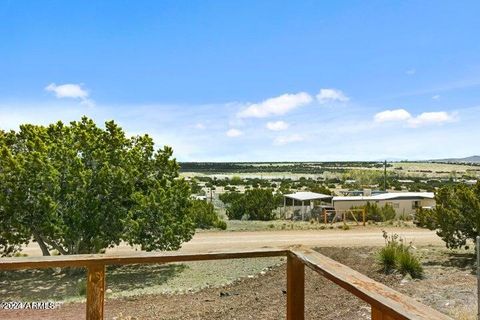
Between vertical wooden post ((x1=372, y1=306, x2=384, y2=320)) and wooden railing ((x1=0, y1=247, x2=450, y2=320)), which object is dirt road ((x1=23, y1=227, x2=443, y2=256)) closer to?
wooden railing ((x1=0, y1=247, x2=450, y2=320))

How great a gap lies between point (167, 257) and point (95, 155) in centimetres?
1109

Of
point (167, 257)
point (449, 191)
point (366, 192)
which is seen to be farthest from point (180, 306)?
point (366, 192)

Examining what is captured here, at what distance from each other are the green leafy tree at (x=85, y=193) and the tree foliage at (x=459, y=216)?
7395 mm

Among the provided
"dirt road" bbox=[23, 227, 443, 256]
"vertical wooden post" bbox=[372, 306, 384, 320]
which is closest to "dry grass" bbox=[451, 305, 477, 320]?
"vertical wooden post" bbox=[372, 306, 384, 320]

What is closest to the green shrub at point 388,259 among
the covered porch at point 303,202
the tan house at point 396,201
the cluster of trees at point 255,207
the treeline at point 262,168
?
the covered porch at point 303,202

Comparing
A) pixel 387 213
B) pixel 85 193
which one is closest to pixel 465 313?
pixel 85 193

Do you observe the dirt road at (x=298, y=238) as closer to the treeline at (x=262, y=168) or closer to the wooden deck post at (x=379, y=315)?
the wooden deck post at (x=379, y=315)

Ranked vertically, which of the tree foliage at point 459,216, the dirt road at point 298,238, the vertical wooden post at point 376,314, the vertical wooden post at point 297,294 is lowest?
the dirt road at point 298,238

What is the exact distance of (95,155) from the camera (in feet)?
44.1

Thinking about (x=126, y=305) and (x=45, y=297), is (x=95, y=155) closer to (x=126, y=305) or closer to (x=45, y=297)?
(x=45, y=297)

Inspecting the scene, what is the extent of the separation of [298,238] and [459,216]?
7751 millimetres

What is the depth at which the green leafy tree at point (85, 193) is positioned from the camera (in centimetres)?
1283

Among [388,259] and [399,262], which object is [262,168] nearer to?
[388,259]

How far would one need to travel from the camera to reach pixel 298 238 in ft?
67.2
